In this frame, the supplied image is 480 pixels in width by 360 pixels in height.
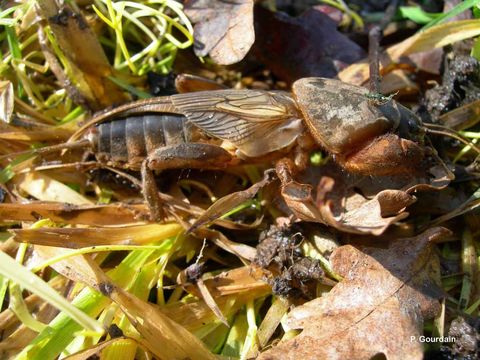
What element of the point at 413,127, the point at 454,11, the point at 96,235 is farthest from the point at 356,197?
the point at 96,235

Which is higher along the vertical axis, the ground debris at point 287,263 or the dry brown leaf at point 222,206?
the dry brown leaf at point 222,206

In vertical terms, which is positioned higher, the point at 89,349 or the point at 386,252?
the point at 89,349

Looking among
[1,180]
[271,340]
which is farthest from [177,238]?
[1,180]

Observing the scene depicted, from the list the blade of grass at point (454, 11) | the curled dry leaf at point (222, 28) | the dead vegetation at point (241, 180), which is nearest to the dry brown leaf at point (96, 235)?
the dead vegetation at point (241, 180)

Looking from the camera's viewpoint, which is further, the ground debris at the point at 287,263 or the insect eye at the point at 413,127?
the insect eye at the point at 413,127

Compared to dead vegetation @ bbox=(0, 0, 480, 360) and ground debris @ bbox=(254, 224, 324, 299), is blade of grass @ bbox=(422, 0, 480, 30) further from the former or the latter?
ground debris @ bbox=(254, 224, 324, 299)

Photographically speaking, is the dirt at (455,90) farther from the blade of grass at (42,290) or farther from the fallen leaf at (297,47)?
the blade of grass at (42,290)

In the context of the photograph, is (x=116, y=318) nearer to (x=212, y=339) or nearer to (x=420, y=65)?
(x=212, y=339)
